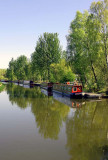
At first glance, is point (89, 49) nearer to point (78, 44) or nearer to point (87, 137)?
point (78, 44)

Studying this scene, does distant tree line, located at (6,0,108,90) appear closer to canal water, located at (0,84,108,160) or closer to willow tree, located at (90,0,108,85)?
willow tree, located at (90,0,108,85)

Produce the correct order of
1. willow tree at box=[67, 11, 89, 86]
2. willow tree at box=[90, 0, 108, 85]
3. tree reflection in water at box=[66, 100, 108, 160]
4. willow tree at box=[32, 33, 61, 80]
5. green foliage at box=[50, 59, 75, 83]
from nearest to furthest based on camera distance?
tree reflection in water at box=[66, 100, 108, 160] → willow tree at box=[90, 0, 108, 85] → willow tree at box=[67, 11, 89, 86] → green foliage at box=[50, 59, 75, 83] → willow tree at box=[32, 33, 61, 80]

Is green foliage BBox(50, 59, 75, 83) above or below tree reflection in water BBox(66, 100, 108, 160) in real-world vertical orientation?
above

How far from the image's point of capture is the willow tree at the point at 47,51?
57.8 meters

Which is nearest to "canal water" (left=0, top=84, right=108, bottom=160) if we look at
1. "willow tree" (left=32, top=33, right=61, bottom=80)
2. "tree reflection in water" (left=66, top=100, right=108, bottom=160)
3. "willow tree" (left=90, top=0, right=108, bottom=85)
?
"tree reflection in water" (left=66, top=100, right=108, bottom=160)

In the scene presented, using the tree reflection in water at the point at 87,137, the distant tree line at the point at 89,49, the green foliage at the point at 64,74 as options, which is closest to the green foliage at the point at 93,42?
the distant tree line at the point at 89,49

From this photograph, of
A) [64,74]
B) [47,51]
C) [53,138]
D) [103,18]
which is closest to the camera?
[53,138]

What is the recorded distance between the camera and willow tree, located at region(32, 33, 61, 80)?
5777cm

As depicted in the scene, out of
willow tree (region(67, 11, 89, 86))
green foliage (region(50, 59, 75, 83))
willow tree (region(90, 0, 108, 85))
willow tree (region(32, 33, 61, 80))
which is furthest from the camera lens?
willow tree (region(32, 33, 61, 80))

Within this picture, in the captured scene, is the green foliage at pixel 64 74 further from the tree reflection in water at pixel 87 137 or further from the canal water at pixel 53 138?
the canal water at pixel 53 138

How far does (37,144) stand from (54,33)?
183ft

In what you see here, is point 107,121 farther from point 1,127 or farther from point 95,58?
point 95,58

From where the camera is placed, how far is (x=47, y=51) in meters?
58.4

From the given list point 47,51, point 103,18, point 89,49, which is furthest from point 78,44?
point 47,51
